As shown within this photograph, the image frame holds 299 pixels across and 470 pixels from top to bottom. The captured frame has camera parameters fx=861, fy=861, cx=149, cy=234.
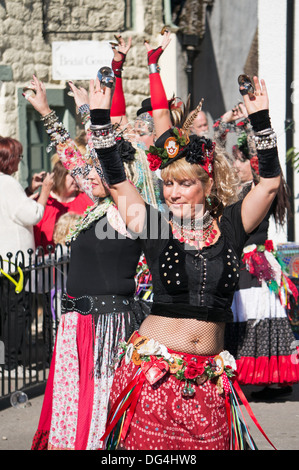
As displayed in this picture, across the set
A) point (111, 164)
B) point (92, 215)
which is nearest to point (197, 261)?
point (111, 164)

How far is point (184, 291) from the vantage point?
12.5ft

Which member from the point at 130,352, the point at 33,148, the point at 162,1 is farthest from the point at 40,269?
the point at 162,1

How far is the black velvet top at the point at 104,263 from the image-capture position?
473 centimetres

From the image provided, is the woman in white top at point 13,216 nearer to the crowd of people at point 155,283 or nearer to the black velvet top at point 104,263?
the crowd of people at point 155,283

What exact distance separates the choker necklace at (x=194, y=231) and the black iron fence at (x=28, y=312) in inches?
112

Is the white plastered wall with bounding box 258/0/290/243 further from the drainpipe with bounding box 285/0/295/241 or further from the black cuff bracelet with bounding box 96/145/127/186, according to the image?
the black cuff bracelet with bounding box 96/145/127/186

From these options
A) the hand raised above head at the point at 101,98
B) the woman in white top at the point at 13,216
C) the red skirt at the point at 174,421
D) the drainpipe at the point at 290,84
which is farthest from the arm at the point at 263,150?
the drainpipe at the point at 290,84

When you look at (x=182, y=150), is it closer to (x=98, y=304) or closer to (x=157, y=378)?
(x=157, y=378)

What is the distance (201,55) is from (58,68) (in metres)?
4.55

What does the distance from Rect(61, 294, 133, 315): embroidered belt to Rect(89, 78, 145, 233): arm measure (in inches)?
42.9

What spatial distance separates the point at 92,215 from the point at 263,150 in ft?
4.56

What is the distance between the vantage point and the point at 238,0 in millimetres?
16672
